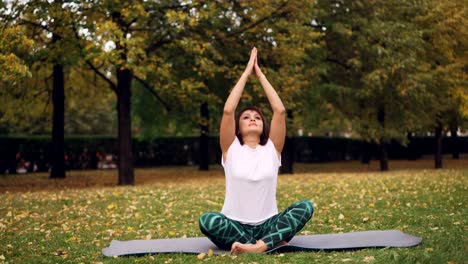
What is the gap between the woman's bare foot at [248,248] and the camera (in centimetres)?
652

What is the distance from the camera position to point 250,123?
6781 millimetres

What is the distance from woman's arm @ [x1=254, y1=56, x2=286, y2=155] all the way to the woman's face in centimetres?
18

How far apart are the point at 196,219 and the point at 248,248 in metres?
4.03

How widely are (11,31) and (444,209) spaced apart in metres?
10.00

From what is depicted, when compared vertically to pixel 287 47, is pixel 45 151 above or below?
below

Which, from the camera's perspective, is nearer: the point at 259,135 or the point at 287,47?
the point at 259,135

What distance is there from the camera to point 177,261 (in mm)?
6445

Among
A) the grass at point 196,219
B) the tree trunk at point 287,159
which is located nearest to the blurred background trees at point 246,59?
the tree trunk at point 287,159

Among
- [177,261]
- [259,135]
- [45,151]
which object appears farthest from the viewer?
[45,151]

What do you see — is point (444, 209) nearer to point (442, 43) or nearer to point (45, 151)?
point (442, 43)

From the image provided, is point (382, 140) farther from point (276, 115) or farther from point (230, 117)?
point (230, 117)

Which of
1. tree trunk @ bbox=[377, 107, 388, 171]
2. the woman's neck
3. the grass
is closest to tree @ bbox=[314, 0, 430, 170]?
tree trunk @ bbox=[377, 107, 388, 171]

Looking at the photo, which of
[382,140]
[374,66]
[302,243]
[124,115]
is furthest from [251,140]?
[382,140]

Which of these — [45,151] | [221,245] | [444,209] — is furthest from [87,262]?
[45,151]
